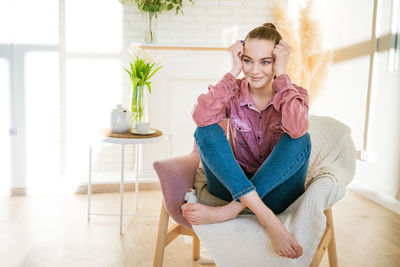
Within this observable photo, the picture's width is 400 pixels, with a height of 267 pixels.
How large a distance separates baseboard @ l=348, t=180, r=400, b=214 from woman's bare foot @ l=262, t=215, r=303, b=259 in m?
1.61

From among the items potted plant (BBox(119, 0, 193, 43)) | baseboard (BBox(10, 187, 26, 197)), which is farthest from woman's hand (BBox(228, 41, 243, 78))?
baseboard (BBox(10, 187, 26, 197))

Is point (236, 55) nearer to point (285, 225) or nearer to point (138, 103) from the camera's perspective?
point (285, 225)

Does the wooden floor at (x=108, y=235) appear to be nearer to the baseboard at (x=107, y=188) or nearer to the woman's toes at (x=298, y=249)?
the baseboard at (x=107, y=188)

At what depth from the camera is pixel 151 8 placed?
2.71 metres

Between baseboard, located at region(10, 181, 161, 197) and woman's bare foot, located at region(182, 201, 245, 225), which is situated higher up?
woman's bare foot, located at region(182, 201, 245, 225)

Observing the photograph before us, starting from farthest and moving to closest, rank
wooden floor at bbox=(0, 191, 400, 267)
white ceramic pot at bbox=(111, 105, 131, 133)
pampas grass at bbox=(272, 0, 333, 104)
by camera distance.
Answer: pampas grass at bbox=(272, 0, 333, 104) < white ceramic pot at bbox=(111, 105, 131, 133) < wooden floor at bbox=(0, 191, 400, 267)

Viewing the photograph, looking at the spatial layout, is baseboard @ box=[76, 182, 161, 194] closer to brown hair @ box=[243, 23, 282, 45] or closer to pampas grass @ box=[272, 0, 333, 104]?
pampas grass @ box=[272, 0, 333, 104]

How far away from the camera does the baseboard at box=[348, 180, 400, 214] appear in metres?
2.51

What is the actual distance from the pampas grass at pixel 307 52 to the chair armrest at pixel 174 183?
1.89 meters

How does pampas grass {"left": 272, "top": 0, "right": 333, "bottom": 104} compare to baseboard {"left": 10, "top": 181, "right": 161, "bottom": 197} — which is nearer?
baseboard {"left": 10, "top": 181, "right": 161, "bottom": 197}

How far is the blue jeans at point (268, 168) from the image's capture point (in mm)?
1261

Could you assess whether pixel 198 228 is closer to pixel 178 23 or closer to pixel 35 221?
pixel 35 221

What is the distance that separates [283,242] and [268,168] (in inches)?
9.3

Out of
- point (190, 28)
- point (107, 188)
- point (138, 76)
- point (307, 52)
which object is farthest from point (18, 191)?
point (307, 52)
